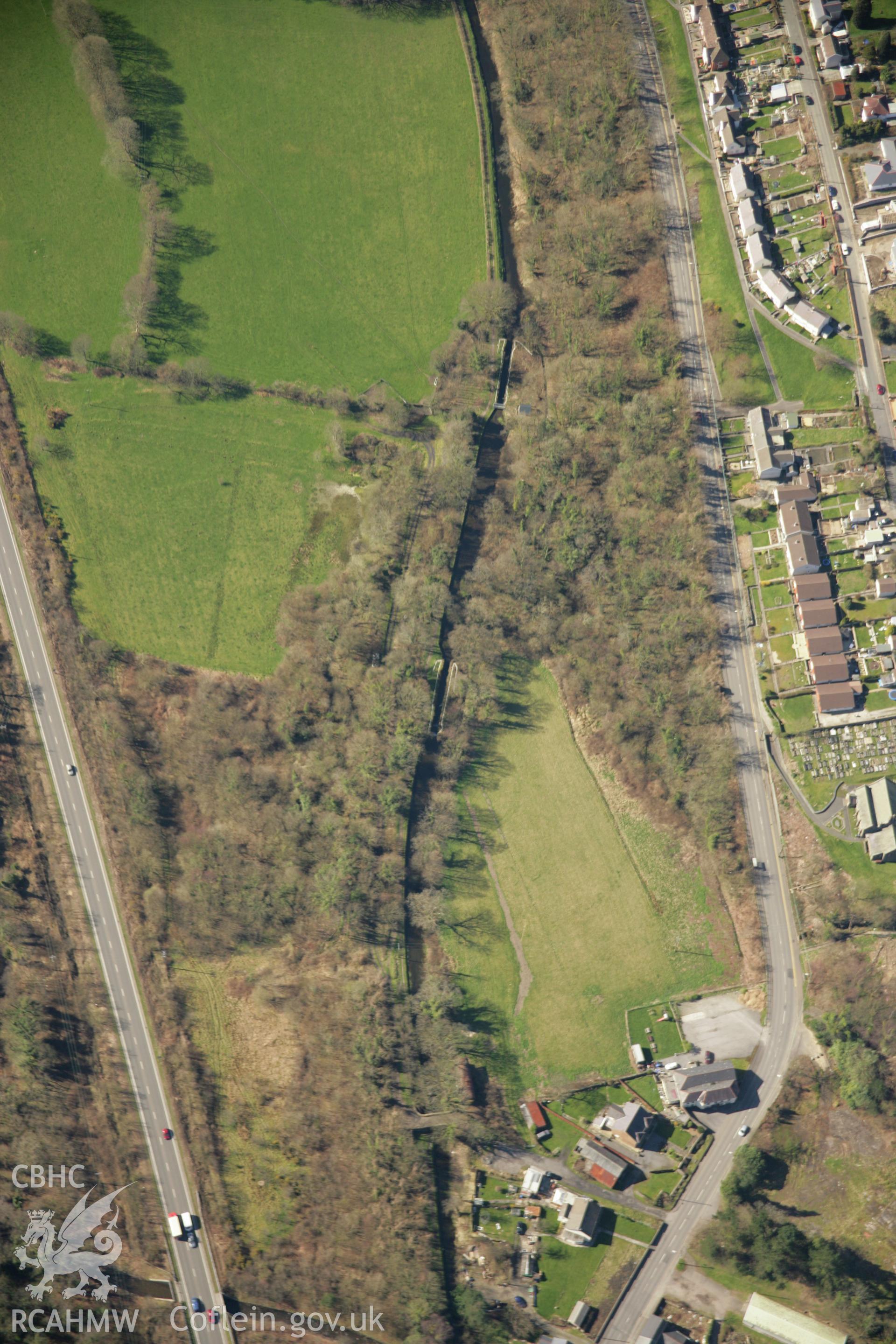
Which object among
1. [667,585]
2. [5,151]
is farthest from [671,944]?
[5,151]

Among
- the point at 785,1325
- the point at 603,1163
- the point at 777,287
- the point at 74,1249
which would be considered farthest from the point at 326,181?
the point at 785,1325

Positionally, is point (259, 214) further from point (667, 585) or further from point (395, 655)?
point (667, 585)

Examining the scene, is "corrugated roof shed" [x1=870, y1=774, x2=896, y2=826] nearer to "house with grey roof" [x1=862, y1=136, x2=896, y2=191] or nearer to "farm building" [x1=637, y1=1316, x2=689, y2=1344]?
"farm building" [x1=637, y1=1316, x2=689, y2=1344]

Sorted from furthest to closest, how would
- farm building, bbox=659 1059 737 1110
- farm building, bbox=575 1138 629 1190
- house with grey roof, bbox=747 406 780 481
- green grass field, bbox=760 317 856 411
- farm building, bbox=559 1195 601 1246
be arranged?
green grass field, bbox=760 317 856 411, house with grey roof, bbox=747 406 780 481, farm building, bbox=659 1059 737 1110, farm building, bbox=575 1138 629 1190, farm building, bbox=559 1195 601 1246

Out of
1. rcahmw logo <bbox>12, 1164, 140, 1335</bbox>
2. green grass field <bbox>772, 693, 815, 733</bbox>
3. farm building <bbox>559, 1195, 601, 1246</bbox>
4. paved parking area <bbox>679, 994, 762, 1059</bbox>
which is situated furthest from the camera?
green grass field <bbox>772, 693, 815, 733</bbox>

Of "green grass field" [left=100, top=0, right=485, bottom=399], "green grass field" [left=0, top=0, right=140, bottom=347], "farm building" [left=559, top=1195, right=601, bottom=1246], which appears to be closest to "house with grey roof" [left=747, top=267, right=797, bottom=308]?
"green grass field" [left=100, top=0, right=485, bottom=399]

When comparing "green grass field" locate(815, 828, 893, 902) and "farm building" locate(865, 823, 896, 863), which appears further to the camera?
"green grass field" locate(815, 828, 893, 902)

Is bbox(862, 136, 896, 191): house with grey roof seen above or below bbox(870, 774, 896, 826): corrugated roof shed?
above
